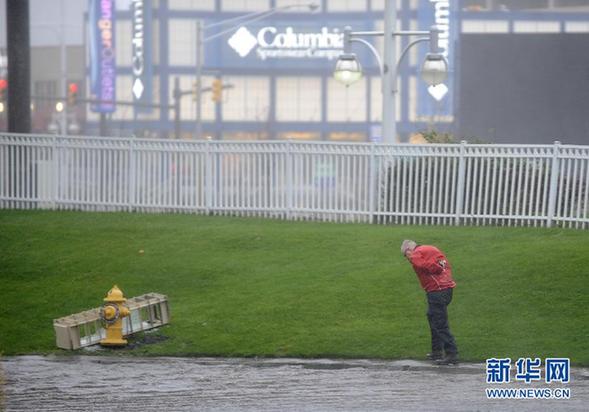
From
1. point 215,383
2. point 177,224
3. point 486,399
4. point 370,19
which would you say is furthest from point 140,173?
point 370,19

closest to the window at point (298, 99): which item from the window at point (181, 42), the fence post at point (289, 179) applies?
the window at point (181, 42)

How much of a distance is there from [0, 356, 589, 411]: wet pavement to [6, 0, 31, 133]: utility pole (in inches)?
495

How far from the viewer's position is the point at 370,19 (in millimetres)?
74250

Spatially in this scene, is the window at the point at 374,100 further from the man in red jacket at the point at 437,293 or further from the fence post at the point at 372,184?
the man in red jacket at the point at 437,293

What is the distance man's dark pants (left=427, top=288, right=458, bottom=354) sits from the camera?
13.7m

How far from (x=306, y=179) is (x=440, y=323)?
8710 millimetres

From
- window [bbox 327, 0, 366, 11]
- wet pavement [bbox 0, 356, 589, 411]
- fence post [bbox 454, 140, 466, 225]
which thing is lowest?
wet pavement [bbox 0, 356, 589, 411]

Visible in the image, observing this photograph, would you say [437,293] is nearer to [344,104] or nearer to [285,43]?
[285,43]

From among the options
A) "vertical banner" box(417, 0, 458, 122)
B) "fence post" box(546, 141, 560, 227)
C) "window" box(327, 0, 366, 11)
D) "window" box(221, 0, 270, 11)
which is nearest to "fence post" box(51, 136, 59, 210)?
"fence post" box(546, 141, 560, 227)

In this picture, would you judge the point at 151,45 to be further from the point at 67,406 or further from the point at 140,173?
the point at 67,406

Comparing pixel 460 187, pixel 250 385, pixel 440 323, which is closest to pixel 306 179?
pixel 460 187

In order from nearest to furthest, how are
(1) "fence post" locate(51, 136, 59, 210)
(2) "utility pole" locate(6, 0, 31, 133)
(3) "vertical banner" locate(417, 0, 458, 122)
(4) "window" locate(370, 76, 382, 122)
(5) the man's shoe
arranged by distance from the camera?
(5) the man's shoe, (1) "fence post" locate(51, 136, 59, 210), (2) "utility pole" locate(6, 0, 31, 133), (3) "vertical banner" locate(417, 0, 458, 122), (4) "window" locate(370, 76, 382, 122)

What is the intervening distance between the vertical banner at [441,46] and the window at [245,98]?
1089 cm

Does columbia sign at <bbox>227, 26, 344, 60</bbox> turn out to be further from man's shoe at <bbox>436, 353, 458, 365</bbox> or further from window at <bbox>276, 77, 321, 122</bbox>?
man's shoe at <bbox>436, 353, 458, 365</bbox>
